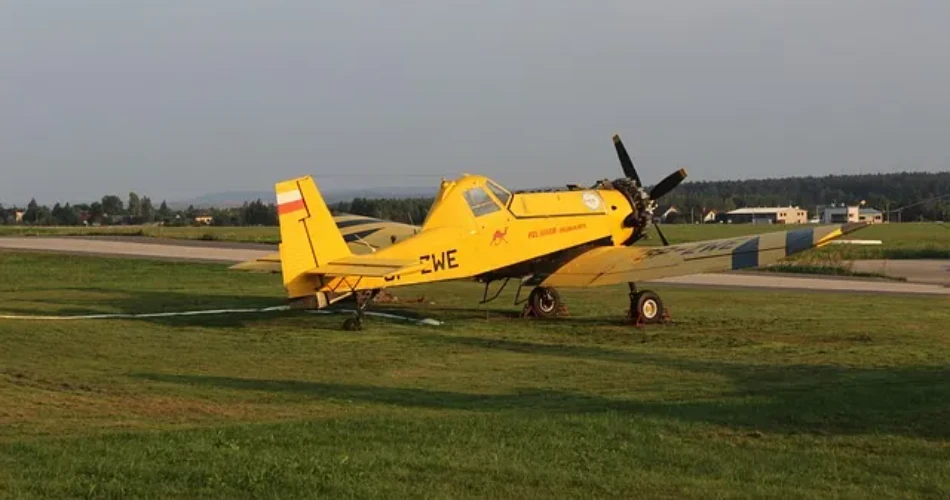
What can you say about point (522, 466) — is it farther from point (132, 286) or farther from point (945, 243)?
point (945, 243)

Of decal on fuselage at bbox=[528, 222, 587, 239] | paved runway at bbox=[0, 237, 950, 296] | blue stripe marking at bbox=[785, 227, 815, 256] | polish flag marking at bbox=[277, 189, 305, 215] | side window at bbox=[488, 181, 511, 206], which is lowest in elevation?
paved runway at bbox=[0, 237, 950, 296]

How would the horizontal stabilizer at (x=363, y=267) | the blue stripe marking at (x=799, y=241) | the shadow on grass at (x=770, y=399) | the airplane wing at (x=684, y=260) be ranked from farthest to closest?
1. the airplane wing at (x=684, y=260)
2. the blue stripe marking at (x=799, y=241)
3. the horizontal stabilizer at (x=363, y=267)
4. the shadow on grass at (x=770, y=399)

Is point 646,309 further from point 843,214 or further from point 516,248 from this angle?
point 843,214

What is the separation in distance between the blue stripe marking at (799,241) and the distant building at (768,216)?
4883 inches

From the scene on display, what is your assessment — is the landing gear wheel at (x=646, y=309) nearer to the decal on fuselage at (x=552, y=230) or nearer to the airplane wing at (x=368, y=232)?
the decal on fuselage at (x=552, y=230)

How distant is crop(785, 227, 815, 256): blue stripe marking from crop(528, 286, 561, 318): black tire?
15.2ft

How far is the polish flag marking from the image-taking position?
18.7 m

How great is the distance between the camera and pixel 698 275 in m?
33.4

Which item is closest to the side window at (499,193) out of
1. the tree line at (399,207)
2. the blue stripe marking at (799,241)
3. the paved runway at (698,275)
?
the blue stripe marking at (799,241)

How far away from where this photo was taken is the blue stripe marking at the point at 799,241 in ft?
67.2

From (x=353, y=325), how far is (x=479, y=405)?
820 centimetres

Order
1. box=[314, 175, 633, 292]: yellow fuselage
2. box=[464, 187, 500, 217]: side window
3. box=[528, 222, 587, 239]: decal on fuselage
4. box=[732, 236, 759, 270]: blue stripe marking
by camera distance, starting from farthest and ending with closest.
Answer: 1. box=[528, 222, 587, 239]: decal on fuselage
2. box=[464, 187, 500, 217]: side window
3. box=[732, 236, 759, 270]: blue stripe marking
4. box=[314, 175, 633, 292]: yellow fuselage

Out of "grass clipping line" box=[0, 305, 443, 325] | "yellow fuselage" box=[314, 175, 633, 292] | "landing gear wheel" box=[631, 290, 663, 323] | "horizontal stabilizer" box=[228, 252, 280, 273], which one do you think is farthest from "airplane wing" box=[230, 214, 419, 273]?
"landing gear wheel" box=[631, 290, 663, 323]

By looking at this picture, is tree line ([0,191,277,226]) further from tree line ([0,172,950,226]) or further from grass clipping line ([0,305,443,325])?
grass clipping line ([0,305,443,325])
